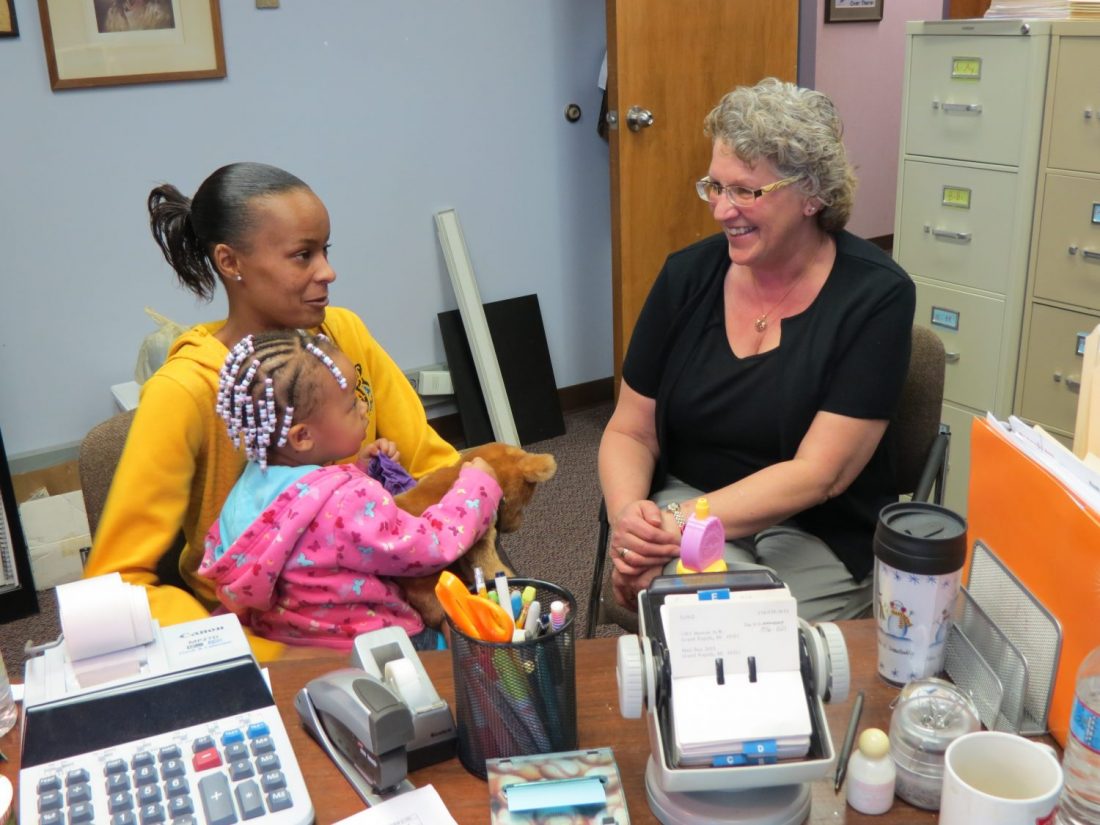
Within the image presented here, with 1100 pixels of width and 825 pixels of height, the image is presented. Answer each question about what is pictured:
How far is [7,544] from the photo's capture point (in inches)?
110

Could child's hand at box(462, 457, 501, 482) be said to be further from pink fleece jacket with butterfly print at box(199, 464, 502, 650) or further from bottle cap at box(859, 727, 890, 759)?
bottle cap at box(859, 727, 890, 759)

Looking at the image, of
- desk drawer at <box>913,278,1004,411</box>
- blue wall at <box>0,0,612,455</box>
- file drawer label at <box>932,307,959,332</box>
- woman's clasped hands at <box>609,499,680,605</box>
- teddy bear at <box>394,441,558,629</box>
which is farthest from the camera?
file drawer label at <box>932,307,959,332</box>

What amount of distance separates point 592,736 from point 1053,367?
2422 mm

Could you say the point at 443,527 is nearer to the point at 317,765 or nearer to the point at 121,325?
the point at 317,765

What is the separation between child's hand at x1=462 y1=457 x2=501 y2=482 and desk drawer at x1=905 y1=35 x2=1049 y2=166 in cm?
206

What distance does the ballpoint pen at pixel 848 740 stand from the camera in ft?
3.24

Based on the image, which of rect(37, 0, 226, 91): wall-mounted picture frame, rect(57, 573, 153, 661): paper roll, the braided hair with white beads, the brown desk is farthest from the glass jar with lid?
rect(37, 0, 226, 91): wall-mounted picture frame

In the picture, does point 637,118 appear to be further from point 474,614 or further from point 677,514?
point 474,614

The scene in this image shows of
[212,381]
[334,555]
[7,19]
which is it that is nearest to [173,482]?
[212,381]

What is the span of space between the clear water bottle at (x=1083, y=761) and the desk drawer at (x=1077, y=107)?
2283 millimetres

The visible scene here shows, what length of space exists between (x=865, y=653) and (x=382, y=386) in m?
0.93

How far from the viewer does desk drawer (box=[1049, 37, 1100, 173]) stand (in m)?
2.77

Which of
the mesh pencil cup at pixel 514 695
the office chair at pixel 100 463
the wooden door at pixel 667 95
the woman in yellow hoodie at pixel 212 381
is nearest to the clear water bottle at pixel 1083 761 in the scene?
the mesh pencil cup at pixel 514 695

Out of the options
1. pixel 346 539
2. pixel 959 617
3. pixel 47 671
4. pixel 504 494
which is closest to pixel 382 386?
pixel 504 494
